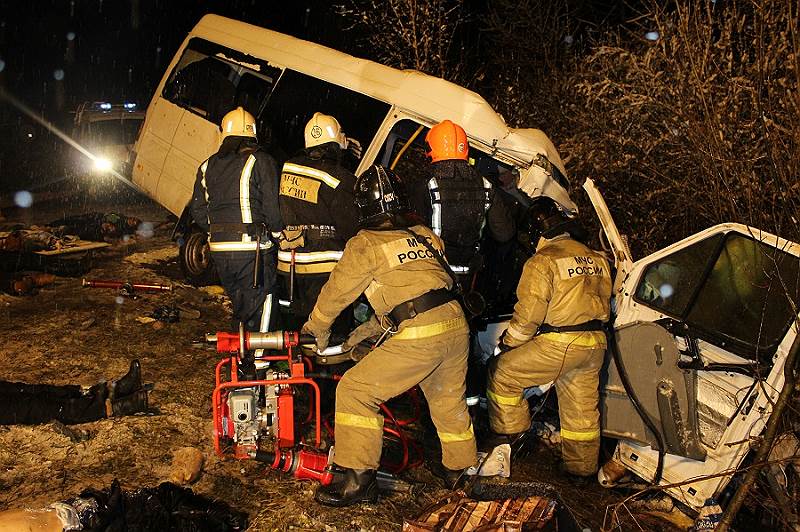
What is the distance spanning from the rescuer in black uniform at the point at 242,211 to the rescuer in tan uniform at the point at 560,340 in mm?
1998

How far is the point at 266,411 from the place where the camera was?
4055 millimetres

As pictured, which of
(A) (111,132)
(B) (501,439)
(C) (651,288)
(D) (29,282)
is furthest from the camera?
(A) (111,132)

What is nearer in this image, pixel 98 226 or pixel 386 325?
pixel 386 325

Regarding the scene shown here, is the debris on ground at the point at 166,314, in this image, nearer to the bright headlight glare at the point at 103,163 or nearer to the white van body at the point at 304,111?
the white van body at the point at 304,111

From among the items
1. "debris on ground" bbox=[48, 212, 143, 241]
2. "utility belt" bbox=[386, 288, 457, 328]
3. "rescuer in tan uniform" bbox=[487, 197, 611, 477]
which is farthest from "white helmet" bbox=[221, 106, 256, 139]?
"debris on ground" bbox=[48, 212, 143, 241]

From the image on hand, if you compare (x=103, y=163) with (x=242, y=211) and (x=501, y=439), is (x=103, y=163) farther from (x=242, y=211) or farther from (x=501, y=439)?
(x=501, y=439)

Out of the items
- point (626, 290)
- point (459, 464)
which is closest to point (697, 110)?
point (626, 290)

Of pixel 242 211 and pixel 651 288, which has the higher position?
pixel 242 211

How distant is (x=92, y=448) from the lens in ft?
13.8

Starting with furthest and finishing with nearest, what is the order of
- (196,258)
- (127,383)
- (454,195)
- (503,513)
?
(196,258) < (454,195) < (127,383) < (503,513)

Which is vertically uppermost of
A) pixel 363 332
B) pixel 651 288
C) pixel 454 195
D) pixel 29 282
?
pixel 454 195

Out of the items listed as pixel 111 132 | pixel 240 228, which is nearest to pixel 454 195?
pixel 240 228

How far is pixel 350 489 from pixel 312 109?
3.79m

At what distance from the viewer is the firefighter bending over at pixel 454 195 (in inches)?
193
